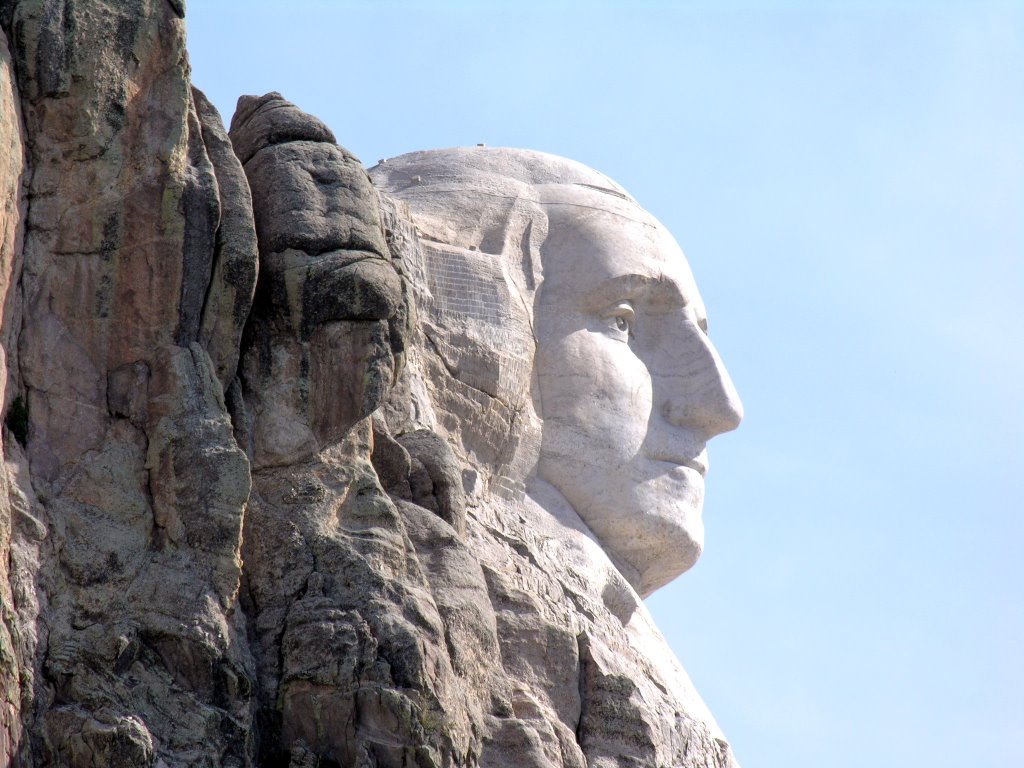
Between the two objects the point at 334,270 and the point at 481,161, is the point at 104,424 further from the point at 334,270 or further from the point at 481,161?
the point at 481,161

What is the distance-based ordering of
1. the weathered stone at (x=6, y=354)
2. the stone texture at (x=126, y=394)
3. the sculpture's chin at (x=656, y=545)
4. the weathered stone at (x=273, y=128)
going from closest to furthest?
the weathered stone at (x=6, y=354), the stone texture at (x=126, y=394), the weathered stone at (x=273, y=128), the sculpture's chin at (x=656, y=545)

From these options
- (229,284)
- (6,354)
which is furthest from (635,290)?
(6,354)

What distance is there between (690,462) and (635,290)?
102 centimetres

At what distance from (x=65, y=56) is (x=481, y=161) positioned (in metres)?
4.51

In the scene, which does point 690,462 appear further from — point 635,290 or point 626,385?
point 635,290

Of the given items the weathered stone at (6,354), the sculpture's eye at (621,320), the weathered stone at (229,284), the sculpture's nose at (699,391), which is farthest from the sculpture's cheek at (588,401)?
the weathered stone at (6,354)

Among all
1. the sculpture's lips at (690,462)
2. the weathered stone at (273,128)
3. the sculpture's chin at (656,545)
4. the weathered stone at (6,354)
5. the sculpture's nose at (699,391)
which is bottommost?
the weathered stone at (6,354)

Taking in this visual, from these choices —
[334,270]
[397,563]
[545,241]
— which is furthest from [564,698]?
[545,241]

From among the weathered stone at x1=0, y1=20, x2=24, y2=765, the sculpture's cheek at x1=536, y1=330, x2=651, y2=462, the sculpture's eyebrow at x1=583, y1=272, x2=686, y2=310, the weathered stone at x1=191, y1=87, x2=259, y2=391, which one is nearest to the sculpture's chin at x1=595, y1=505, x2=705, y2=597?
the sculpture's cheek at x1=536, y1=330, x2=651, y2=462

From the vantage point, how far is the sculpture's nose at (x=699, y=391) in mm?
14969

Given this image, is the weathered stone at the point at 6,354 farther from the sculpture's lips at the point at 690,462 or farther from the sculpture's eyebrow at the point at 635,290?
the sculpture's lips at the point at 690,462

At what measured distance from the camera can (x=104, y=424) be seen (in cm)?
1105

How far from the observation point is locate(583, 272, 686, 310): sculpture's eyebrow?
14.8 metres

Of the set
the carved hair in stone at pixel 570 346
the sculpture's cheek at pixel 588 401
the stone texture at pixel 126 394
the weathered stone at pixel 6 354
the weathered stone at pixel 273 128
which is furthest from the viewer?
the sculpture's cheek at pixel 588 401
